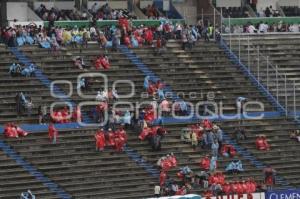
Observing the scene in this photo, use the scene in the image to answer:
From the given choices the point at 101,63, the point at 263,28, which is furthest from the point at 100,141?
the point at 263,28

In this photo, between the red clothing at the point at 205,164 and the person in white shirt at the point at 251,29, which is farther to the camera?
the person in white shirt at the point at 251,29

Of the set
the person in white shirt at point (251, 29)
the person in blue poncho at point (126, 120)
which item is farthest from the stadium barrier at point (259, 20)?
the person in blue poncho at point (126, 120)

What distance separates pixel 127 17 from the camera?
225ft

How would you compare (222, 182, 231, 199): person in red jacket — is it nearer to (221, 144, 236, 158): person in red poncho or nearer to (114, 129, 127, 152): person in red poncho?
(221, 144, 236, 158): person in red poncho

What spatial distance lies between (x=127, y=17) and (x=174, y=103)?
10.8m

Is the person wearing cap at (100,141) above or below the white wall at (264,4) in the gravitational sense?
below

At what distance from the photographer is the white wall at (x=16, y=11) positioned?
6600 centimetres

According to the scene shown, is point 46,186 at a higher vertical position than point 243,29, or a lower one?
lower

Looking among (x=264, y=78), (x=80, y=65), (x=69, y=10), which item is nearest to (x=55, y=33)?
(x=80, y=65)

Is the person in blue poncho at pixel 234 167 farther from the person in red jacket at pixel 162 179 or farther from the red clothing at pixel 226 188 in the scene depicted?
the person in red jacket at pixel 162 179

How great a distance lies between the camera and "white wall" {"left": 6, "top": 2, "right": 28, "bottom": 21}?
66000mm

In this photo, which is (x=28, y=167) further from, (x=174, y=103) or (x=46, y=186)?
(x=174, y=103)

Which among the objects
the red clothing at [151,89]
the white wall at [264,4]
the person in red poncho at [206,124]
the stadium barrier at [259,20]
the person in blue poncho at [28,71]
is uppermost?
the white wall at [264,4]

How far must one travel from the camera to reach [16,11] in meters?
66.2
